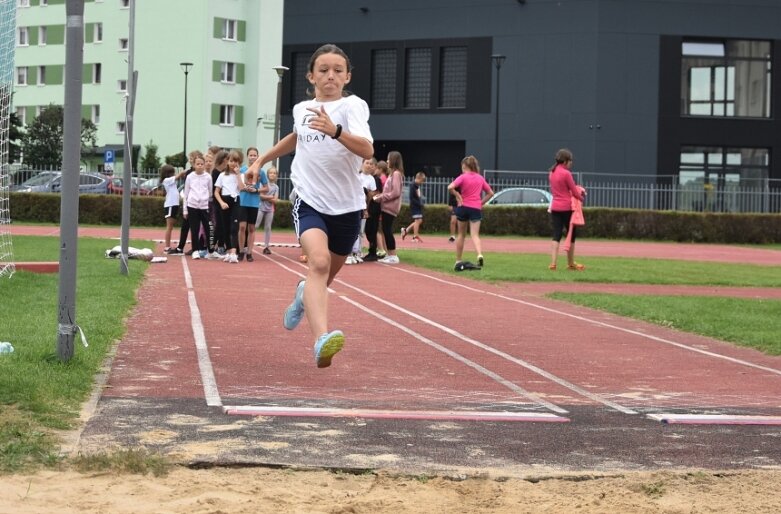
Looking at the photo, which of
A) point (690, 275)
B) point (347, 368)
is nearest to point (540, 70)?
point (690, 275)

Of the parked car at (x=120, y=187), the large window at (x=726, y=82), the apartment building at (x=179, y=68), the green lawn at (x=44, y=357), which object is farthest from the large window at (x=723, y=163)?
the green lawn at (x=44, y=357)

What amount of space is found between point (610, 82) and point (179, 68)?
32940 mm

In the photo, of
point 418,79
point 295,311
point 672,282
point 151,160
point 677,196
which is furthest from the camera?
point 151,160

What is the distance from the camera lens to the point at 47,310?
1085cm

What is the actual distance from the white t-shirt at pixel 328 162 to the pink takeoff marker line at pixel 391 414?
4.22 ft

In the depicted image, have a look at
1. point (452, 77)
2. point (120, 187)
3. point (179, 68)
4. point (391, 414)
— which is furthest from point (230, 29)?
point (391, 414)

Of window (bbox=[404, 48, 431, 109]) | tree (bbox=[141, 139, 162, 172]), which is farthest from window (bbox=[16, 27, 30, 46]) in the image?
window (bbox=[404, 48, 431, 109])

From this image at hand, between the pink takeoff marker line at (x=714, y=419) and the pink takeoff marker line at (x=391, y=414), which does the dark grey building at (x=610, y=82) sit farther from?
the pink takeoff marker line at (x=391, y=414)

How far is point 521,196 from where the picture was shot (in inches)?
1626

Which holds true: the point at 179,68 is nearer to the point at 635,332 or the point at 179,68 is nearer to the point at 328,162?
the point at 635,332

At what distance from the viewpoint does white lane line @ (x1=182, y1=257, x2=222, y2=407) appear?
270 inches

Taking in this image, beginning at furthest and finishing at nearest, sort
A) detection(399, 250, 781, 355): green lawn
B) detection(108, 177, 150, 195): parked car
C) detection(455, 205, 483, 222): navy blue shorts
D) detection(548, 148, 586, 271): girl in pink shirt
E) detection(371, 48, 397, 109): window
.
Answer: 1. detection(371, 48, 397, 109): window
2. detection(108, 177, 150, 195): parked car
3. detection(455, 205, 483, 222): navy blue shorts
4. detection(548, 148, 586, 271): girl in pink shirt
5. detection(399, 250, 781, 355): green lawn

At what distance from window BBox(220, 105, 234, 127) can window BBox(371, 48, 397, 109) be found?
2224cm

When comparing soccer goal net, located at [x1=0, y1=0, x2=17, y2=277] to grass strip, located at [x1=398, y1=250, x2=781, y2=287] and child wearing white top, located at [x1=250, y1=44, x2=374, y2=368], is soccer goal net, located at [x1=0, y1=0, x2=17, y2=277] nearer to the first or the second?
grass strip, located at [x1=398, y1=250, x2=781, y2=287]
